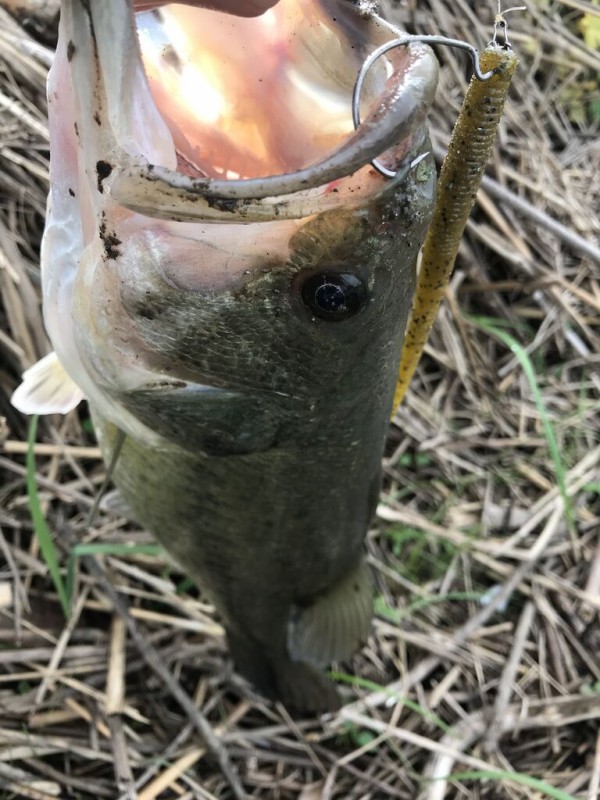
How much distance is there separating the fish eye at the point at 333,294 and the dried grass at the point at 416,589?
1372 millimetres

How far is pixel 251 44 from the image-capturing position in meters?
1.26

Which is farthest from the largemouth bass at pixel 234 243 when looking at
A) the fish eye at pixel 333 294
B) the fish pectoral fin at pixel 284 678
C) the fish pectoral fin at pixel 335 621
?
the fish pectoral fin at pixel 284 678

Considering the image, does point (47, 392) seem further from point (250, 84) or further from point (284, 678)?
point (284, 678)

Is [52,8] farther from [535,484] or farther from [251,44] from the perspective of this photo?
[535,484]

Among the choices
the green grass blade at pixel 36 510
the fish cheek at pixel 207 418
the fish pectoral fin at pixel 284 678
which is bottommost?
the fish pectoral fin at pixel 284 678

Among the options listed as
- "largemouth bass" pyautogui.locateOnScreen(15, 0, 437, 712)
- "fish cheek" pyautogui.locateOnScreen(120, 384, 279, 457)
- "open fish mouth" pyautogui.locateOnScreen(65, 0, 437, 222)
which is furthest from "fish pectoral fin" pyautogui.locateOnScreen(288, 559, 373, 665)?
"open fish mouth" pyautogui.locateOnScreen(65, 0, 437, 222)

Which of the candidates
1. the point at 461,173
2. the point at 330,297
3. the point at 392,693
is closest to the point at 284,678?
the point at 392,693

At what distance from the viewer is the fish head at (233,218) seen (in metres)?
1.02

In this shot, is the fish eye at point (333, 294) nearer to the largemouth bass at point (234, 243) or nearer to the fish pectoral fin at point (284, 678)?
the largemouth bass at point (234, 243)

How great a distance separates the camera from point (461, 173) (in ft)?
4.11

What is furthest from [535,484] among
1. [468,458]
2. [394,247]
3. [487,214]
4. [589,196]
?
[394,247]

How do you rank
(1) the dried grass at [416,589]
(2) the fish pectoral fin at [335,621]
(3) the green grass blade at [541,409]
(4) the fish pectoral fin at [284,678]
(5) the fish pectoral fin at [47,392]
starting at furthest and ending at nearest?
(3) the green grass blade at [541,409], (1) the dried grass at [416,589], (4) the fish pectoral fin at [284,678], (2) the fish pectoral fin at [335,621], (5) the fish pectoral fin at [47,392]

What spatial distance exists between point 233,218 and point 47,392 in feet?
2.67

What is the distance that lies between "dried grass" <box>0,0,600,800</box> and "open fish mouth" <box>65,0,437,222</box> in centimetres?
117
